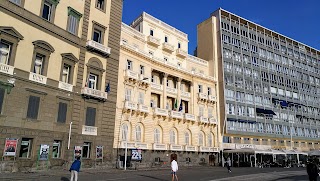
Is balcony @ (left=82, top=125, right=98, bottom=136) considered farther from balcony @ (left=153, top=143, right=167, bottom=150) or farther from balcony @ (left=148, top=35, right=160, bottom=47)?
balcony @ (left=148, top=35, right=160, bottom=47)

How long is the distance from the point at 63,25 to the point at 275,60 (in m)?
53.3

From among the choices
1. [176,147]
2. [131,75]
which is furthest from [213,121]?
[131,75]

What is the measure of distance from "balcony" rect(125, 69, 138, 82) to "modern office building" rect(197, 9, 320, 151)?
66.3 ft

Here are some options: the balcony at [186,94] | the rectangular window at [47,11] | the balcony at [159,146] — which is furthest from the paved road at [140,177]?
the balcony at [186,94]

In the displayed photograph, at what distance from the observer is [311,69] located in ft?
250

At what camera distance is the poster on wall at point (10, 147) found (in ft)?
74.3

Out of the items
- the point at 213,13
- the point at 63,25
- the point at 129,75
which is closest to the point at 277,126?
the point at 213,13

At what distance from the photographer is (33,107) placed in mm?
25344

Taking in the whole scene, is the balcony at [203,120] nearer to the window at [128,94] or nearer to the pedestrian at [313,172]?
the window at [128,94]

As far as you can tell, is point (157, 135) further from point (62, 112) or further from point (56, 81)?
point (56, 81)

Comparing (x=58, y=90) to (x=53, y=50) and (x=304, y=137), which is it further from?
(x=304, y=137)

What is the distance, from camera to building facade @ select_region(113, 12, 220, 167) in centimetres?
3872

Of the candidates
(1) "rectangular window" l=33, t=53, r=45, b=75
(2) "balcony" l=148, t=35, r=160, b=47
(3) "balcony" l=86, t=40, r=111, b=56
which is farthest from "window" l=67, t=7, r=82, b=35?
(2) "balcony" l=148, t=35, r=160, b=47

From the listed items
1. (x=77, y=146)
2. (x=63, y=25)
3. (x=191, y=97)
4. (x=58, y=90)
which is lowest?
(x=77, y=146)
